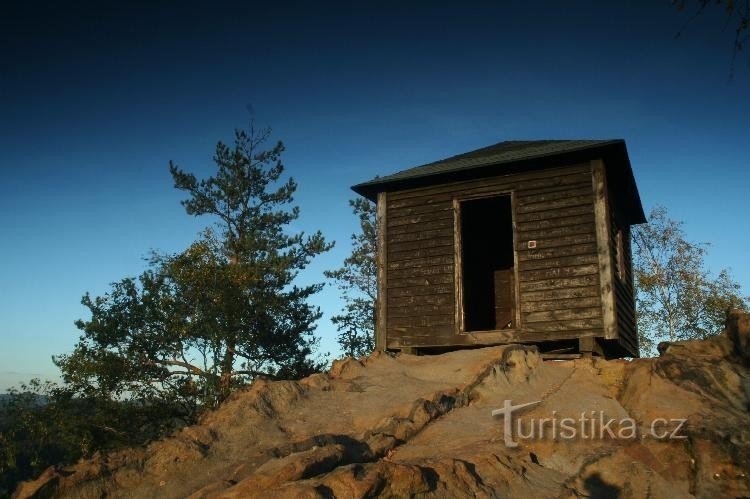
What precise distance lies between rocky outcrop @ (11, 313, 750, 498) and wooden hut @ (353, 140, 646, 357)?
1.76 metres

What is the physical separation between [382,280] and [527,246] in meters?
3.39

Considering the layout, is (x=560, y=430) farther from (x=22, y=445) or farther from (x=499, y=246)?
(x=22, y=445)

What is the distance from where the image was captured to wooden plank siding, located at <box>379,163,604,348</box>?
11.5m

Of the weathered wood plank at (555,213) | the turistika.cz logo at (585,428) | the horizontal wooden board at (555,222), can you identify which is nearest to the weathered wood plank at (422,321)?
the horizontal wooden board at (555,222)

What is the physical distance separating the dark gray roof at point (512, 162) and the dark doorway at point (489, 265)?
246 cm

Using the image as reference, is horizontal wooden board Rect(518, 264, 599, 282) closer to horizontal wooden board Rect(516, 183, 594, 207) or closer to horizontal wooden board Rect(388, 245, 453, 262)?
horizontal wooden board Rect(516, 183, 594, 207)

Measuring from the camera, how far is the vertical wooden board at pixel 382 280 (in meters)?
13.1

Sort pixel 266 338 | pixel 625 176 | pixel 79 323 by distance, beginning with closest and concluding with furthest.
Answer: pixel 625 176 → pixel 79 323 → pixel 266 338

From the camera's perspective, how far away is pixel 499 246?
17.5 meters

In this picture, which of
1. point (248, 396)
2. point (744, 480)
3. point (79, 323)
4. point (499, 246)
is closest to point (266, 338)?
point (79, 323)

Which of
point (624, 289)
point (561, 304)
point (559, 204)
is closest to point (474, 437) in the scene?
point (561, 304)

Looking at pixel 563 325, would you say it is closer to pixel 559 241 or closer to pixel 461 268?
pixel 559 241

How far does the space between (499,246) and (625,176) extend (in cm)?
502

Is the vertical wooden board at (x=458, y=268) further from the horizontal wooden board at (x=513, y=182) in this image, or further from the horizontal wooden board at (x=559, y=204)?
the horizontal wooden board at (x=559, y=204)
